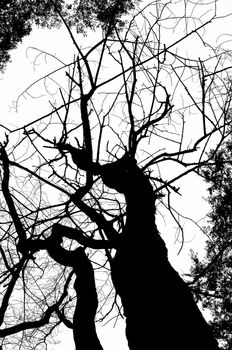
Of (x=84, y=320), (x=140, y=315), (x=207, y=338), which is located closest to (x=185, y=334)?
(x=207, y=338)

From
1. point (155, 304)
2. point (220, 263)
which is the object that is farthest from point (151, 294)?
point (220, 263)

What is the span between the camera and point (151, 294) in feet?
8.05

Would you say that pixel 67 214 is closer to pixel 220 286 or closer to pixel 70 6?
pixel 70 6

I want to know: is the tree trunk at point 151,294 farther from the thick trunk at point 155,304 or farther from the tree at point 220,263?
the tree at point 220,263

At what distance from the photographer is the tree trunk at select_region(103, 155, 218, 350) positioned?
2219 millimetres

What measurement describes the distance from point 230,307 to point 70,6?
7.59 meters

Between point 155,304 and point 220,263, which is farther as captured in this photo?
point 220,263

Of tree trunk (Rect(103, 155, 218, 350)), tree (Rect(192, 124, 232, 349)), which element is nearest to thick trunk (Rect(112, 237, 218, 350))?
tree trunk (Rect(103, 155, 218, 350))

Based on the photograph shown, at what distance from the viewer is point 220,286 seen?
8.30 meters

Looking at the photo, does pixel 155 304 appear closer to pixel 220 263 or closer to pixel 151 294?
pixel 151 294

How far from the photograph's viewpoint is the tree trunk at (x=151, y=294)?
2.22 metres

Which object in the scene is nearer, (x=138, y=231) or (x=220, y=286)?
(x=138, y=231)

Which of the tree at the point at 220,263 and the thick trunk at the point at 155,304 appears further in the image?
the tree at the point at 220,263

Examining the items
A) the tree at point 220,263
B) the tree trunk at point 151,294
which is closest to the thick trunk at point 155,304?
the tree trunk at point 151,294
